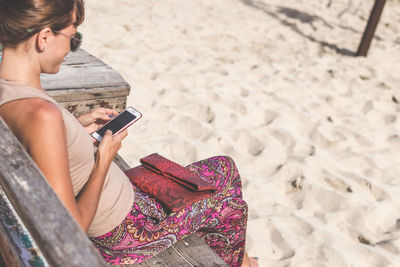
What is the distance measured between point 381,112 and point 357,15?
377 cm

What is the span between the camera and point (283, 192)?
112 inches

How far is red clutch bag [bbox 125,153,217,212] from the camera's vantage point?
166cm

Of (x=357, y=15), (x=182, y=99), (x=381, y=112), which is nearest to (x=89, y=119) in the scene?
(x=182, y=99)

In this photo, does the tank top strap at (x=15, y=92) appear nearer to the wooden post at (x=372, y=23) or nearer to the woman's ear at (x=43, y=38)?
the woman's ear at (x=43, y=38)

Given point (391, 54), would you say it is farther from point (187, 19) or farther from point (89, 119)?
point (89, 119)

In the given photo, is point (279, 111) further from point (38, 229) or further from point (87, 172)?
point (38, 229)

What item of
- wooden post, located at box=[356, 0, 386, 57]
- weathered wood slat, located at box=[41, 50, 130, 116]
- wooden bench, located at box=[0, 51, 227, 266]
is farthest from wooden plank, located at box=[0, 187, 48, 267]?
wooden post, located at box=[356, 0, 386, 57]

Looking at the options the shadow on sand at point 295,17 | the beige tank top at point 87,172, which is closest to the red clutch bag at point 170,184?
the beige tank top at point 87,172

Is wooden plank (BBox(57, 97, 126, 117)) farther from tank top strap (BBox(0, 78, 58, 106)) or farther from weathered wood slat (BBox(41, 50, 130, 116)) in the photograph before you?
tank top strap (BBox(0, 78, 58, 106))

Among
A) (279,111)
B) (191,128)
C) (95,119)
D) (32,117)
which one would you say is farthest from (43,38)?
(279,111)

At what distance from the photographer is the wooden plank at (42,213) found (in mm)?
772

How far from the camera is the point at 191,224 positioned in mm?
1672

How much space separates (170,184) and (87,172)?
0.47 meters

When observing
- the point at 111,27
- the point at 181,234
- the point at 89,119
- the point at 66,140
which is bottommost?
the point at 111,27
